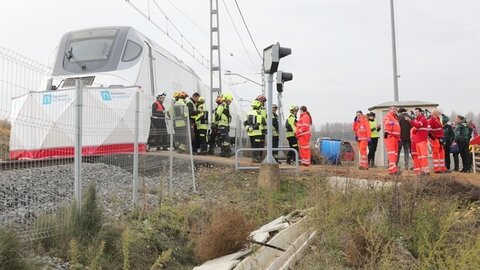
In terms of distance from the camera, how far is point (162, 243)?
6617mm

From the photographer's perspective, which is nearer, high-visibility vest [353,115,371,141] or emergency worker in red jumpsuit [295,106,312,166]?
emergency worker in red jumpsuit [295,106,312,166]

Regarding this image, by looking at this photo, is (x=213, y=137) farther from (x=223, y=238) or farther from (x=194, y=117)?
(x=223, y=238)

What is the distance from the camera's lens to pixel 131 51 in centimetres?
1427

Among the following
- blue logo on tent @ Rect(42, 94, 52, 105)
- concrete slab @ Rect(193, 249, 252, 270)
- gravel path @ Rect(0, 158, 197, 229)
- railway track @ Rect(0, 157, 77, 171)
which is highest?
blue logo on tent @ Rect(42, 94, 52, 105)

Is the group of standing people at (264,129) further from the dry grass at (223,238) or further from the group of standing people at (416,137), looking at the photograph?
the dry grass at (223,238)

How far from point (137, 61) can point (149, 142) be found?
581cm

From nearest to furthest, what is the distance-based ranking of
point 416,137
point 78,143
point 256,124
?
1. point 78,143
2. point 416,137
3. point 256,124

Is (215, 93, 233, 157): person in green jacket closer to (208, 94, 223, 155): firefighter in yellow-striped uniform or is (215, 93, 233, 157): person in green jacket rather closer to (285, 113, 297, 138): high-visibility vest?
(208, 94, 223, 155): firefighter in yellow-striped uniform

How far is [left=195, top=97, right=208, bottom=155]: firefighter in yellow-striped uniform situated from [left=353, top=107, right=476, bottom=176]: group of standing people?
15.4 feet

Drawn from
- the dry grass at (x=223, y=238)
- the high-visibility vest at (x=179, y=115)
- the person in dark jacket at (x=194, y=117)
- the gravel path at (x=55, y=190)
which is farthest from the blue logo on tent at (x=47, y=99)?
the person in dark jacket at (x=194, y=117)

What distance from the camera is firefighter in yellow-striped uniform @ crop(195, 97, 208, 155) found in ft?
52.2

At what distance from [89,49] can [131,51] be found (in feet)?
3.99

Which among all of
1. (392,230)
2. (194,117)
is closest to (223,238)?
(392,230)

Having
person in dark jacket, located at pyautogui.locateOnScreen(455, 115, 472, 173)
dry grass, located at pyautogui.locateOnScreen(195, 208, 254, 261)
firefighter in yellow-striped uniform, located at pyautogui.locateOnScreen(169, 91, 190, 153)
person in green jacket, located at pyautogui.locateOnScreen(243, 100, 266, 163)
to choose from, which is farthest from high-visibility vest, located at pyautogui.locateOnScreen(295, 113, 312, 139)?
dry grass, located at pyautogui.locateOnScreen(195, 208, 254, 261)
